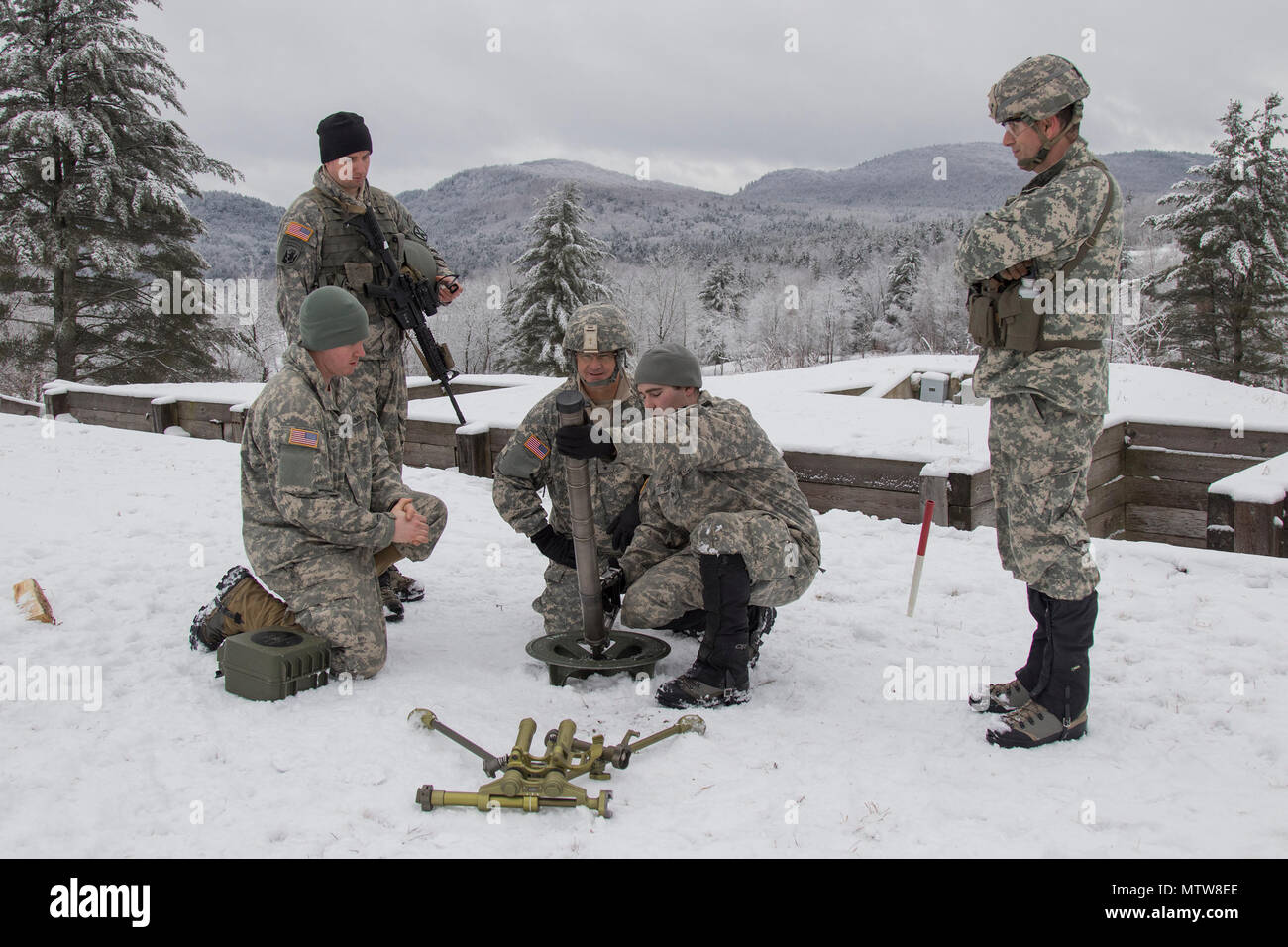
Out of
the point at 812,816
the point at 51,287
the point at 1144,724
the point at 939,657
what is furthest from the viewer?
the point at 51,287

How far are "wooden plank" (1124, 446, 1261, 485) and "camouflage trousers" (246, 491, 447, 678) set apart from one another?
638 centimetres

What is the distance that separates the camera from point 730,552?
3564 mm

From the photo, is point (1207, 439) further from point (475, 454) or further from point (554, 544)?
point (554, 544)


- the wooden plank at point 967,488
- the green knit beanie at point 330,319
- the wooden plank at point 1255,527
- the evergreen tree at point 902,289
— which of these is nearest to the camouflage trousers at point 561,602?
the green knit beanie at point 330,319

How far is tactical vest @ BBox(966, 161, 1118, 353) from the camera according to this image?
3178mm

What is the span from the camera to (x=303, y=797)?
9.32 feet

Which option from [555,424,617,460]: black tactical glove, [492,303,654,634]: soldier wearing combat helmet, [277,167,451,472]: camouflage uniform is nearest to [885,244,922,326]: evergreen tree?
[277,167,451,472]: camouflage uniform

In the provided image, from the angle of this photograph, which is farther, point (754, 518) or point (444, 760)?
point (754, 518)

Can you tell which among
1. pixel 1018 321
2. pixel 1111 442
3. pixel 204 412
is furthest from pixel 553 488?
pixel 204 412

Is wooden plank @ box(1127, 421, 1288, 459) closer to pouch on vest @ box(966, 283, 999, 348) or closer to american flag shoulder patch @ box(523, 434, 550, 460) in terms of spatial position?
pouch on vest @ box(966, 283, 999, 348)

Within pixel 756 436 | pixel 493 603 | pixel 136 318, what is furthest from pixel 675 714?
pixel 136 318

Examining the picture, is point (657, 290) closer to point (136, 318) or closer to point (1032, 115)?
point (136, 318)
